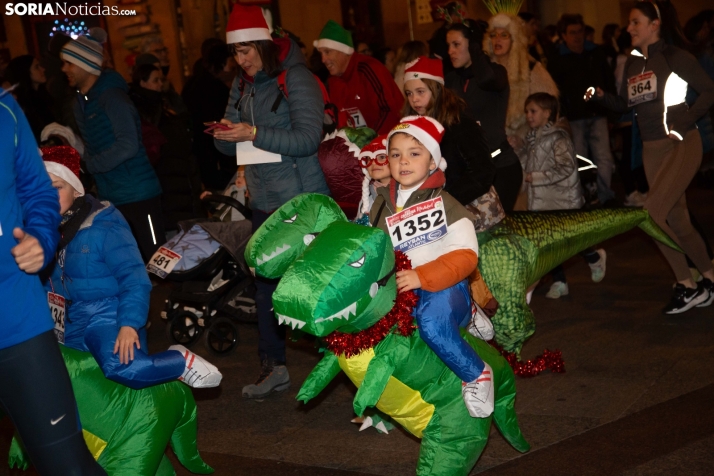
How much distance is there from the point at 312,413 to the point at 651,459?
196 centimetres

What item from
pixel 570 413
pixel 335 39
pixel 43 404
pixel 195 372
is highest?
pixel 335 39

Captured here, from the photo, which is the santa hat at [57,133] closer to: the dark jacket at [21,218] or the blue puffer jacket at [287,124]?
the blue puffer jacket at [287,124]

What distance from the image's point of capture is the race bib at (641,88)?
616cm

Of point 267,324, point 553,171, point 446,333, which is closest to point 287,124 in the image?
point 267,324

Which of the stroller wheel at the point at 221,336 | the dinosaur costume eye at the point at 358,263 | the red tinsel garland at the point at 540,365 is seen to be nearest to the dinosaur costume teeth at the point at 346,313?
the dinosaur costume eye at the point at 358,263

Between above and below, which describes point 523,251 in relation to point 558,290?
above

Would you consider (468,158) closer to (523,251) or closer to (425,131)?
(523,251)

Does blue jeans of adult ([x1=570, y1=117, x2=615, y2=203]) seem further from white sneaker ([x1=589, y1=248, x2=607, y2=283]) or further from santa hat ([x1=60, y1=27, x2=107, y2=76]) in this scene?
santa hat ([x1=60, y1=27, x2=107, y2=76])

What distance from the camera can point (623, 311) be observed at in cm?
642

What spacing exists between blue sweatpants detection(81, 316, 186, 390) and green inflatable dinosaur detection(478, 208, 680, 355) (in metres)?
1.93

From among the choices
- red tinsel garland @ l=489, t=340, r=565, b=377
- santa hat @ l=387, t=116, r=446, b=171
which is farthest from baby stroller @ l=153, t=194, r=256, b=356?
santa hat @ l=387, t=116, r=446, b=171

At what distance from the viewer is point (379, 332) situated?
3.39m

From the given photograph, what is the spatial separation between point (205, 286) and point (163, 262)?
0.40 meters
